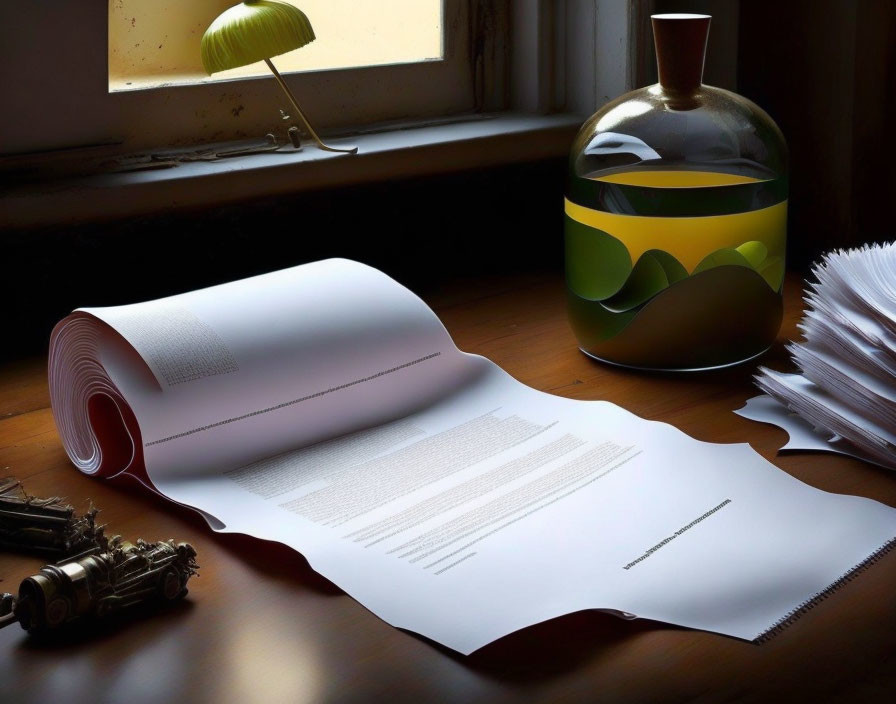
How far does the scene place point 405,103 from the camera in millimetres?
1430

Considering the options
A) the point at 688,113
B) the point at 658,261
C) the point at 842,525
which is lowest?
the point at 842,525

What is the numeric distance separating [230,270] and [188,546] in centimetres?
62

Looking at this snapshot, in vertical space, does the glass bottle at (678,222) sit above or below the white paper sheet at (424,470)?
above

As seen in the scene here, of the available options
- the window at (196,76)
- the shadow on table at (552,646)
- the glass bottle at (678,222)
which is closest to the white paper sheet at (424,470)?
the shadow on table at (552,646)

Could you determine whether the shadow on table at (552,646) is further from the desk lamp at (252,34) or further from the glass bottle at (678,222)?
the desk lamp at (252,34)

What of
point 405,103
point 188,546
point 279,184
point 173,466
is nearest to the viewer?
point 188,546

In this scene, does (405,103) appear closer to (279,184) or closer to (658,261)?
(279,184)

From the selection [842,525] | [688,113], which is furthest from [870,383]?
[688,113]

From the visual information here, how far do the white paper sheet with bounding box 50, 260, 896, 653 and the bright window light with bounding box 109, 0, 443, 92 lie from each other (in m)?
0.43

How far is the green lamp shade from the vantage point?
1.17m

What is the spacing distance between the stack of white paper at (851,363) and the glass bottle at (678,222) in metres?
0.08

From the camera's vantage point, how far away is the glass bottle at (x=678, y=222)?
37.9 inches

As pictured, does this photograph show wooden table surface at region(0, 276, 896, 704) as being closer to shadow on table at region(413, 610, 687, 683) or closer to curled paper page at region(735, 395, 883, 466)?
shadow on table at region(413, 610, 687, 683)

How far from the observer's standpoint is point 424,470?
79 cm
